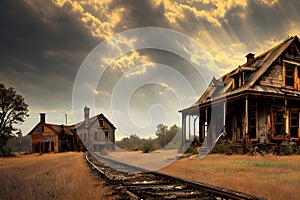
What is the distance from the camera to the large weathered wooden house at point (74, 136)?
134 ft

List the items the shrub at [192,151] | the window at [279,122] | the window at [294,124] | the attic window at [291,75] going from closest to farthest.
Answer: the window at [279,122]
the shrub at [192,151]
the window at [294,124]
the attic window at [291,75]

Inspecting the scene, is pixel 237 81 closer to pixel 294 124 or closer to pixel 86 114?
pixel 294 124

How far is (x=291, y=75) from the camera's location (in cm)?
2081

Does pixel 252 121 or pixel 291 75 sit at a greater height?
pixel 291 75

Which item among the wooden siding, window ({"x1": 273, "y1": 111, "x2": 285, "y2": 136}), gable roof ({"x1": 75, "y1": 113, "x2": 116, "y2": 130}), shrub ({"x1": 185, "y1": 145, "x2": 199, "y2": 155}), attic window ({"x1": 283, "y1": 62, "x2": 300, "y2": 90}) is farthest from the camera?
gable roof ({"x1": 75, "y1": 113, "x2": 116, "y2": 130})

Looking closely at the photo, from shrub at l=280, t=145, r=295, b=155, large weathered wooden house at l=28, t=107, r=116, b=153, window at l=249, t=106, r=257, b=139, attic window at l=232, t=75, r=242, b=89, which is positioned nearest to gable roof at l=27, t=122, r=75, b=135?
large weathered wooden house at l=28, t=107, r=116, b=153

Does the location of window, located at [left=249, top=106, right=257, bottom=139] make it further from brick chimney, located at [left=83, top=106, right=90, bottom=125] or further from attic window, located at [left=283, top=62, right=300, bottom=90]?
brick chimney, located at [left=83, top=106, right=90, bottom=125]

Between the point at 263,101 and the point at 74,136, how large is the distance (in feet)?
108

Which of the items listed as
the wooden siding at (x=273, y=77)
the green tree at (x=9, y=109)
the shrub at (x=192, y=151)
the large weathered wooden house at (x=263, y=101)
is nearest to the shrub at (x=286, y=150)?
the large weathered wooden house at (x=263, y=101)

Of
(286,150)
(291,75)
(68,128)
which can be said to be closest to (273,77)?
(291,75)

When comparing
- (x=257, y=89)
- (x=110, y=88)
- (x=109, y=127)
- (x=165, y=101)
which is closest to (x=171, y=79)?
(x=165, y=101)

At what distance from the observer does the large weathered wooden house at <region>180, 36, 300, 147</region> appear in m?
18.0

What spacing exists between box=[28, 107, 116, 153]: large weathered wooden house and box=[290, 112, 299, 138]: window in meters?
29.6

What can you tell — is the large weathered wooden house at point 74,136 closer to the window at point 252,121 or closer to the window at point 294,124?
the window at point 252,121
